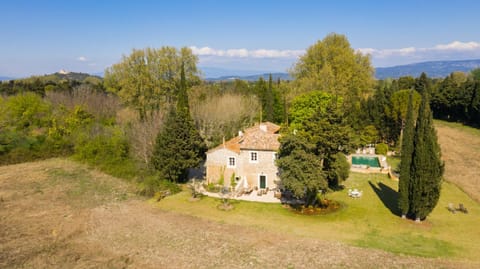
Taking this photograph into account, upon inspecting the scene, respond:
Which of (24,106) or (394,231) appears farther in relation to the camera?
(24,106)

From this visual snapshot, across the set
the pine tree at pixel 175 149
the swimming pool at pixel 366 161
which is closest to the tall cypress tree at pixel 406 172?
the swimming pool at pixel 366 161

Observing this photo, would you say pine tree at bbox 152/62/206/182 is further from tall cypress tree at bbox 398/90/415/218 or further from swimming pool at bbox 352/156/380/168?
swimming pool at bbox 352/156/380/168

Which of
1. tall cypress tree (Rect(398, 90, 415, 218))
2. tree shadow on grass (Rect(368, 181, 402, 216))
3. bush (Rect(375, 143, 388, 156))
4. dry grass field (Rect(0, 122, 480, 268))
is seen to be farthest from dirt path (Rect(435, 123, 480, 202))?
tall cypress tree (Rect(398, 90, 415, 218))

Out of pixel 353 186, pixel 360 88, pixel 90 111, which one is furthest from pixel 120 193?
pixel 360 88

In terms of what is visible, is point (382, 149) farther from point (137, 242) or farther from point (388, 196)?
point (137, 242)

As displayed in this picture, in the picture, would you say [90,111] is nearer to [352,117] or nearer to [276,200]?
[276,200]

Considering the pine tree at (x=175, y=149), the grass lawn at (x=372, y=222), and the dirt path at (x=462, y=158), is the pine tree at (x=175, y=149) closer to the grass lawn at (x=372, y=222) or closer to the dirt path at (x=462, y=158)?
the grass lawn at (x=372, y=222)
